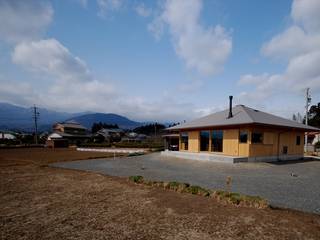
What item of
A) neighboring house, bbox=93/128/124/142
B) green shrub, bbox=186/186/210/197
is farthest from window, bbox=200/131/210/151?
neighboring house, bbox=93/128/124/142

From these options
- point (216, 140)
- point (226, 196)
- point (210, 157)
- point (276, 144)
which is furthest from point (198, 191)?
point (276, 144)

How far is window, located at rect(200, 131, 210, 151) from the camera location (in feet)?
70.8

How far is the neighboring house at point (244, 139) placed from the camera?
17828 millimetres

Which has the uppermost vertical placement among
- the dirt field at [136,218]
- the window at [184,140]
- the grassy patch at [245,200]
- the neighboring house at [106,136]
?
the window at [184,140]

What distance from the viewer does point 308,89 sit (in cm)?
3181

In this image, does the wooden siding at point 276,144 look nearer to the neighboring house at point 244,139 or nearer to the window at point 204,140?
the neighboring house at point 244,139

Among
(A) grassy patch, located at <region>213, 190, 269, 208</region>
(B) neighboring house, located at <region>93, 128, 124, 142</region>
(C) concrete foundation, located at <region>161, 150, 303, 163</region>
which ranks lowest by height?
(B) neighboring house, located at <region>93, 128, 124, 142</region>

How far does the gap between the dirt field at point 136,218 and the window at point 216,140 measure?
42.5ft

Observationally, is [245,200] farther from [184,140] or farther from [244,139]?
[184,140]

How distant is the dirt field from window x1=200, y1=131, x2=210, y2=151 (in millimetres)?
14096

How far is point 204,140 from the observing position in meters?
22.0

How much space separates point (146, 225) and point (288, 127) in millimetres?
18221

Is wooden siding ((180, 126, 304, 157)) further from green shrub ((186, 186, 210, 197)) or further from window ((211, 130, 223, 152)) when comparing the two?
green shrub ((186, 186, 210, 197))

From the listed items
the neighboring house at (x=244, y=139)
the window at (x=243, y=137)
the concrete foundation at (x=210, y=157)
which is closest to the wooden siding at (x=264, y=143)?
the neighboring house at (x=244, y=139)
